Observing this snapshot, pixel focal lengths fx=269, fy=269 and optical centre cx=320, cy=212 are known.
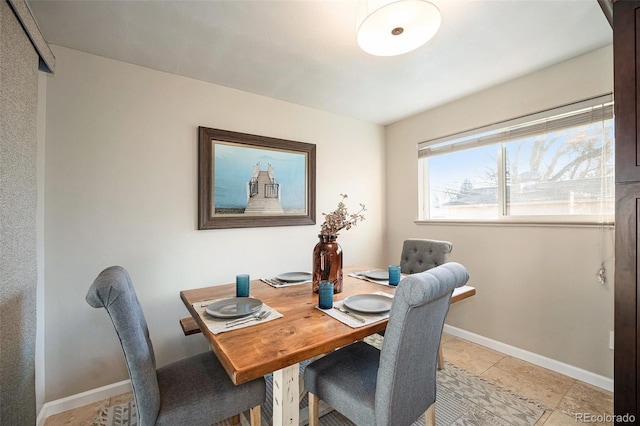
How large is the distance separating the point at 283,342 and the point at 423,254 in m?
1.67

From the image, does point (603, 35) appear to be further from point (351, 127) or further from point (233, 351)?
point (233, 351)

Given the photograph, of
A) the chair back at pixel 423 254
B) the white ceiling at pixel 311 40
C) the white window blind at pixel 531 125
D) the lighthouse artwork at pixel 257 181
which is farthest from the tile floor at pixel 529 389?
the white ceiling at pixel 311 40

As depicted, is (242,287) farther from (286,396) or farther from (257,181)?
(257,181)

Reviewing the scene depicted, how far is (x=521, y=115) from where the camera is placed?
7.67 ft

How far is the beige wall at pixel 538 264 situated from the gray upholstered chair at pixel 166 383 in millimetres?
2284

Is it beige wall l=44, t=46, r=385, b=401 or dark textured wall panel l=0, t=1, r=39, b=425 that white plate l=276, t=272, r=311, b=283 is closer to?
beige wall l=44, t=46, r=385, b=401

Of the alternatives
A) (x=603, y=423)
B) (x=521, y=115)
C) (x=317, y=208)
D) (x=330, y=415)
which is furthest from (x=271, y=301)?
(x=521, y=115)

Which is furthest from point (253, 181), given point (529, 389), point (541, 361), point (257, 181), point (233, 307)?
point (541, 361)

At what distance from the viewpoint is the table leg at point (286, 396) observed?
1.05m

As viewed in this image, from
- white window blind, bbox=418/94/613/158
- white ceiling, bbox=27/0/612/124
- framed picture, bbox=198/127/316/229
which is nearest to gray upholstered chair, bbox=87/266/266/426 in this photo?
framed picture, bbox=198/127/316/229

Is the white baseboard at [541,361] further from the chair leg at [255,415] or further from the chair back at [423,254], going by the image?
the chair leg at [255,415]

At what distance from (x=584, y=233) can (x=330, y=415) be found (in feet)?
7.38

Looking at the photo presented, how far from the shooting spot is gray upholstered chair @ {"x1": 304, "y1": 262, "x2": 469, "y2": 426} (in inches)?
39.7

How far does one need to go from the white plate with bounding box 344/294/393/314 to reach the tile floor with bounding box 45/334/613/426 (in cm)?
126
